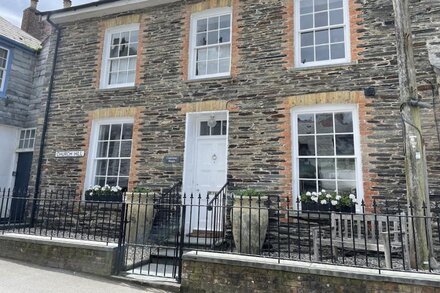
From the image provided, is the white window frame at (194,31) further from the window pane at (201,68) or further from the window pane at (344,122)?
the window pane at (344,122)

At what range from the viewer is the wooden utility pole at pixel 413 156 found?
5004 millimetres

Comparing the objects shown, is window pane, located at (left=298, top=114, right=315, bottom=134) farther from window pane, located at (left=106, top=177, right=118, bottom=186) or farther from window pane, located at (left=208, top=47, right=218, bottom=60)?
window pane, located at (left=106, top=177, right=118, bottom=186)

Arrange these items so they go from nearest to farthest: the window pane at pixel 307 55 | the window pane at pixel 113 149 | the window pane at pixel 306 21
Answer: the window pane at pixel 307 55 < the window pane at pixel 306 21 < the window pane at pixel 113 149

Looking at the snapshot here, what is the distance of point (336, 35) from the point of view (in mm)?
7871

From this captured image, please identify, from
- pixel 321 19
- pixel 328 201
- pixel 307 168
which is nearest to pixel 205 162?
pixel 307 168

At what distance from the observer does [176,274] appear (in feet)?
18.7

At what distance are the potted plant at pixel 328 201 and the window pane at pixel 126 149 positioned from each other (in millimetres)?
5048

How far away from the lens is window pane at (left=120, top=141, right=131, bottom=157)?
9359 mm

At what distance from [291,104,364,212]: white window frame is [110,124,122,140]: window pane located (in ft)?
16.7

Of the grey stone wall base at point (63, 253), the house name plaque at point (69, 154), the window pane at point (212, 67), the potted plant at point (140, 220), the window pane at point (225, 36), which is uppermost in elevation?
the window pane at point (225, 36)

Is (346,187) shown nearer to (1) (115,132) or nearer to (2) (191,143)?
(2) (191,143)

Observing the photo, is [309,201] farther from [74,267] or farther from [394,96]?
[74,267]

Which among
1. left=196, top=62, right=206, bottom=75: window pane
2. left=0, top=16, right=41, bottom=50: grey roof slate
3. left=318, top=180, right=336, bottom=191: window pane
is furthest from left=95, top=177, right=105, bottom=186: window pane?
left=0, top=16, right=41, bottom=50: grey roof slate

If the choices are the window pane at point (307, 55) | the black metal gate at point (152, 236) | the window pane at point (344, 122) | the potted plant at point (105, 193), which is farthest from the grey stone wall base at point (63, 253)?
the window pane at point (307, 55)
